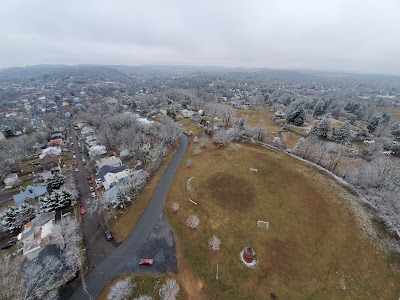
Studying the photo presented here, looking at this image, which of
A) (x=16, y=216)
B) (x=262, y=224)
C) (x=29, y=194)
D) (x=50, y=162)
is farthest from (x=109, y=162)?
(x=262, y=224)

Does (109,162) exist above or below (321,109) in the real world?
below

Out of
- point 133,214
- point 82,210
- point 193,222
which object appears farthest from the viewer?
point 82,210

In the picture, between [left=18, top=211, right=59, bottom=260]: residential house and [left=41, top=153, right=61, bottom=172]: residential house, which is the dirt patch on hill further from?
[left=41, top=153, right=61, bottom=172]: residential house

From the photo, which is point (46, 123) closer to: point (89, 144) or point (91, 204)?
point (89, 144)

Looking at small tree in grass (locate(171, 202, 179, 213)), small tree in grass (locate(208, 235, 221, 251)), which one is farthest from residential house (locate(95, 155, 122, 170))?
small tree in grass (locate(208, 235, 221, 251))

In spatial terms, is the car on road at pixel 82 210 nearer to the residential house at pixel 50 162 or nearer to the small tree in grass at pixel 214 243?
the residential house at pixel 50 162

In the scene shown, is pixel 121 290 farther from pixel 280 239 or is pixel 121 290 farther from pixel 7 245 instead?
pixel 7 245
